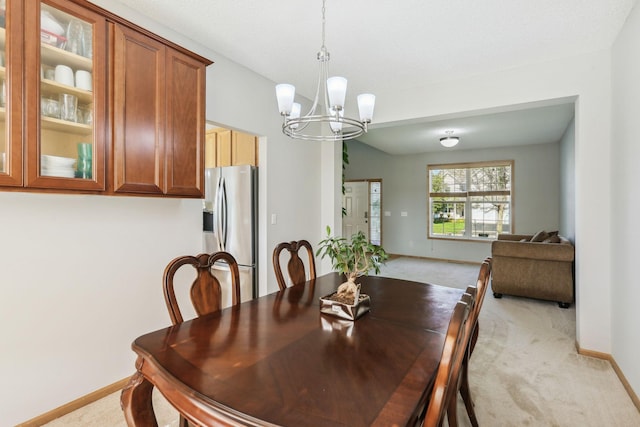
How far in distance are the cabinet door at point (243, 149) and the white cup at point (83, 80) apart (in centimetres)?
174

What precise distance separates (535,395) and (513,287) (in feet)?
8.32

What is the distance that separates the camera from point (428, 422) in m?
0.85

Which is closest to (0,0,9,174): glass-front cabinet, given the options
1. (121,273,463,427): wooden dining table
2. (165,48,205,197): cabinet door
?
(165,48,205,197): cabinet door

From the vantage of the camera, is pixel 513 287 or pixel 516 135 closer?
pixel 513 287

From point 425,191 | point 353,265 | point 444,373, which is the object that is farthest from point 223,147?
point 425,191

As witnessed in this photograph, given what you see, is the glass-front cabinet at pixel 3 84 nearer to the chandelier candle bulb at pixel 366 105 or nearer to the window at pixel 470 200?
the chandelier candle bulb at pixel 366 105

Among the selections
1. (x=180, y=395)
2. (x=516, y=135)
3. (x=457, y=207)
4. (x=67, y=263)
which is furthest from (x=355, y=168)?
(x=180, y=395)

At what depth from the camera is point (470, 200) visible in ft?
24.1

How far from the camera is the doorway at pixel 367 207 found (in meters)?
8.36

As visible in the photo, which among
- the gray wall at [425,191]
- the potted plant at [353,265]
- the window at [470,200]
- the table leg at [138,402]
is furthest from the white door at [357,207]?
the table leg at [138,402]

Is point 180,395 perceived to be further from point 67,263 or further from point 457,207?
point 457,207

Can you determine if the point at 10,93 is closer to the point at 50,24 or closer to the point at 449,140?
the point at 50,24

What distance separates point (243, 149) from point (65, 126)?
6.27 feet

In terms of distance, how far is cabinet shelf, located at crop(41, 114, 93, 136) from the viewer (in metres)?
1.68
